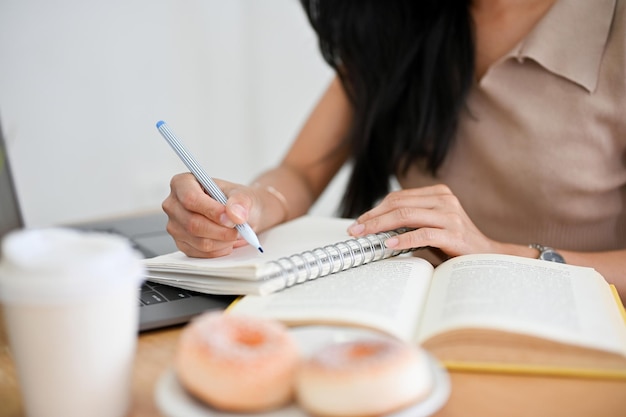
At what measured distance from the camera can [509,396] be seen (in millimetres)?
497

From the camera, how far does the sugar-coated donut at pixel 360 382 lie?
399mm

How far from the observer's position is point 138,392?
0.51 m

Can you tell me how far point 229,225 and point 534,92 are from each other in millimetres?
559

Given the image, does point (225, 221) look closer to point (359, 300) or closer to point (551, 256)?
point (359, 300)

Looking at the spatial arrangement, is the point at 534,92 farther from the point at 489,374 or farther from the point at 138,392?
the point at 138,392

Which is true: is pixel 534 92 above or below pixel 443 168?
above

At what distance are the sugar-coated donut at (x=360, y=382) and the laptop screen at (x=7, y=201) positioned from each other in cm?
67

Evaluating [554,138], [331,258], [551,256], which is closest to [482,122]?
[554,138]

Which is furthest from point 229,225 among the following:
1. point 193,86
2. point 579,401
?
point 193,86

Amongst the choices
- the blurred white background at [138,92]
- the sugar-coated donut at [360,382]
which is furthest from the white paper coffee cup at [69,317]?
the blurred white background at [138,92]

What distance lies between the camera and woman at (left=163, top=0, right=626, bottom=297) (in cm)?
98

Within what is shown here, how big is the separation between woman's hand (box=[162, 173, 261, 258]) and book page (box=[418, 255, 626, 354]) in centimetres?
23

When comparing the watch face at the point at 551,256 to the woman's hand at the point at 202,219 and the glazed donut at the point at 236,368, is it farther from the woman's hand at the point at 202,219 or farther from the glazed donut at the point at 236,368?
the glazed donut at the point at 236,368

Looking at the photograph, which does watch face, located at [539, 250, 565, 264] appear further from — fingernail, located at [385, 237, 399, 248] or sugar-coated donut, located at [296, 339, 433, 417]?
sugar-coated donut, located at [296, 339, 433, 417]
